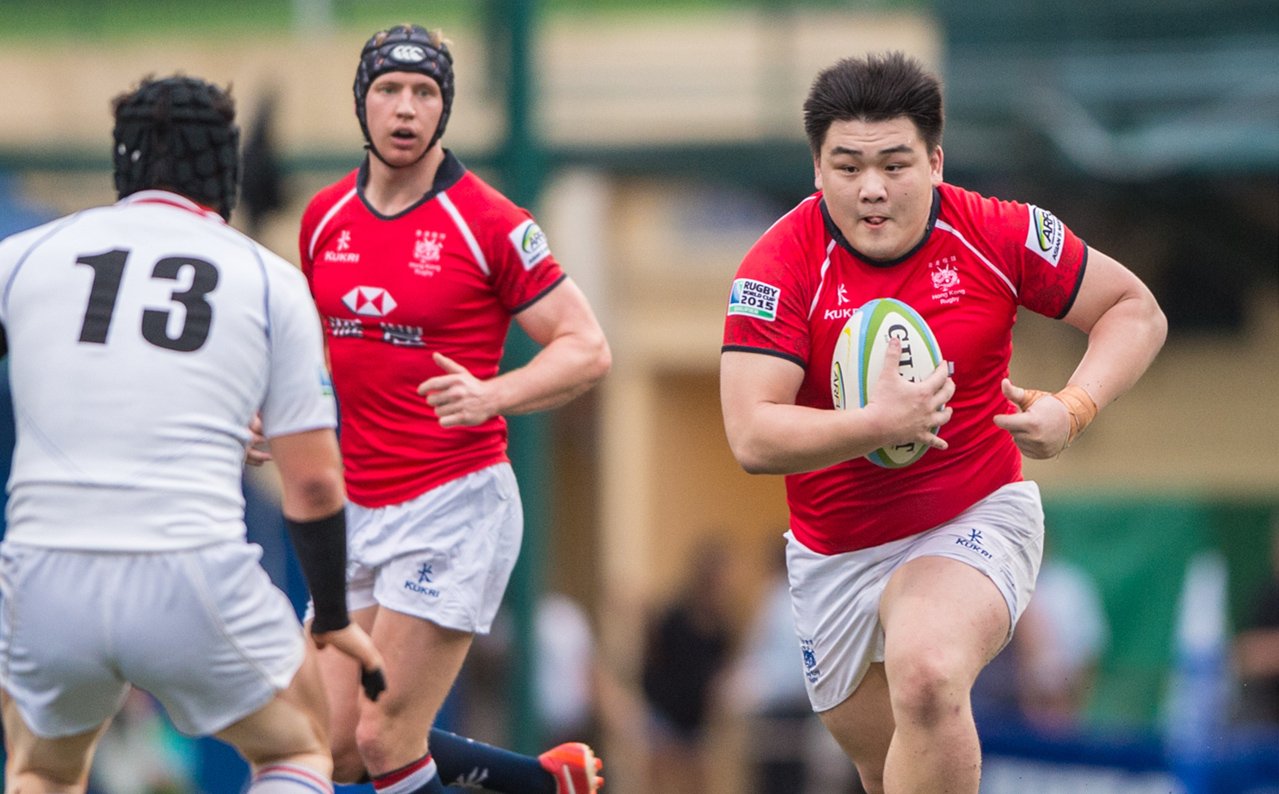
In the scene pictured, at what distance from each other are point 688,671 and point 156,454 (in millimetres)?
10350

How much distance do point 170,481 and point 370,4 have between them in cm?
1004

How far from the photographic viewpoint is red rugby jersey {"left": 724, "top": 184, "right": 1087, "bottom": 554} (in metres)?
5.73

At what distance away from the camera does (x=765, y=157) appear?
1315cm

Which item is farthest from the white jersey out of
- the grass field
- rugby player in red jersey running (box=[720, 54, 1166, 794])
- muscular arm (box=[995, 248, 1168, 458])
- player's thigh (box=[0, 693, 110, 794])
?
the grass field

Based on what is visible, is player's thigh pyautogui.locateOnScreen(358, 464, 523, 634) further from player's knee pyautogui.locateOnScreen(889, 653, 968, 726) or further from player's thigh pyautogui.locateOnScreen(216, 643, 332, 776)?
player's knee pyautogui.locateOnScreen(889, 653, 968, 726)

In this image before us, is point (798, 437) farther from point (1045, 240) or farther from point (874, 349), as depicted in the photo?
point (1045, 240)

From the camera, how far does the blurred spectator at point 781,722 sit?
522 inches

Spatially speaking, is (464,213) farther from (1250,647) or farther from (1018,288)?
(1250,647)

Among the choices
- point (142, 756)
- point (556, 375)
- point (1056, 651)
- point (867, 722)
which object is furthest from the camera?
point (1056, 651)

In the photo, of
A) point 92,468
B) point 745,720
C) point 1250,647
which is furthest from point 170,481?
point 745,720

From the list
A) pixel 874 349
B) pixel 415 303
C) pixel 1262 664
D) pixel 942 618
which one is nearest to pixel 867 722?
pixel 942 618

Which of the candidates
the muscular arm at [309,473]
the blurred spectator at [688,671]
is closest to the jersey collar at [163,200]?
the muscular arm at [309,473]

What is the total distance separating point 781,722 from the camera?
13.7 metres

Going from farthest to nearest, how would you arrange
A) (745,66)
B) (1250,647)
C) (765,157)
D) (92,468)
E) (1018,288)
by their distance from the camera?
(745,66) < (765,157) < (1250,647) < (1018,288) < (92,468)
